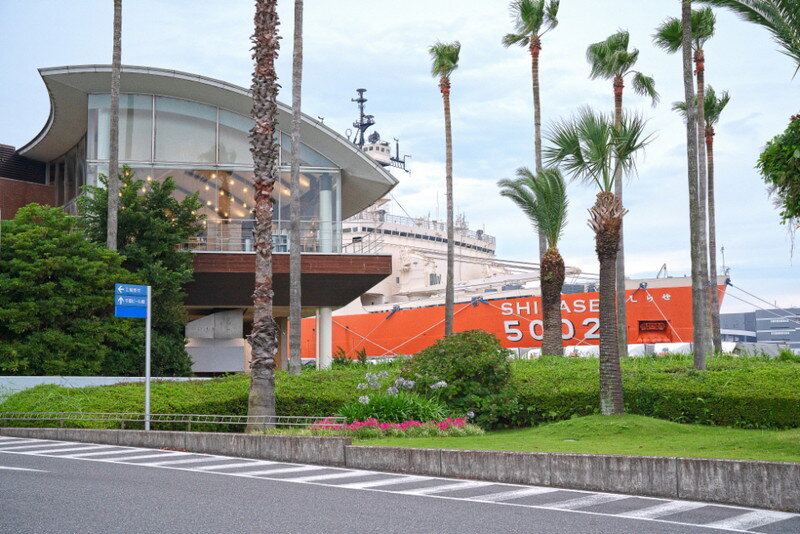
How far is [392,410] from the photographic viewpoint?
608 inches

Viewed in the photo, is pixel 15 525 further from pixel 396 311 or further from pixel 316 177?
pixel 396 311

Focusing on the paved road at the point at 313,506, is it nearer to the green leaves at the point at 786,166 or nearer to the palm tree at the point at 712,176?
the green leaves at the point at 786,166

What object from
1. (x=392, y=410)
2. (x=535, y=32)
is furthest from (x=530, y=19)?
(x=392, y=410)

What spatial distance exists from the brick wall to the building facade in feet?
9.71

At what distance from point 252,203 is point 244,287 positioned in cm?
317

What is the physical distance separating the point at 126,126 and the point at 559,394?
63.0 ft

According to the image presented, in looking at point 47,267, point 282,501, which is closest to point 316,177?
point 47,267

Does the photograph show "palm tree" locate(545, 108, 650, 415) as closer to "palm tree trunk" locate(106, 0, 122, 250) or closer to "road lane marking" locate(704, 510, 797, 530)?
"road lane marking" locate(704, 510, 797, 530)

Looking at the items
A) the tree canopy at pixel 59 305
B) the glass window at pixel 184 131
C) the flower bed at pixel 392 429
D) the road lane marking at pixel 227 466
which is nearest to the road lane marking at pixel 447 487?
the road lane marking at pixel 227 466

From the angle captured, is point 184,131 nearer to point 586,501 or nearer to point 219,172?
point 219,172

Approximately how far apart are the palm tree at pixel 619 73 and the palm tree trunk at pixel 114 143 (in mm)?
15261

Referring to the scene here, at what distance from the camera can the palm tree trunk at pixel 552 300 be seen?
922 inches

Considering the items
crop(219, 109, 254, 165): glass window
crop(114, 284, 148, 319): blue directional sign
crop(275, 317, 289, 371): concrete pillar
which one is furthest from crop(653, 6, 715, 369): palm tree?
crop(275, 317, 289, 371): concrete pillar

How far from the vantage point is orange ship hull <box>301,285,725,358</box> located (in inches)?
1314
